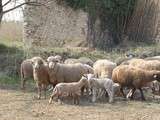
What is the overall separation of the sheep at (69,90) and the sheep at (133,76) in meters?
1.43

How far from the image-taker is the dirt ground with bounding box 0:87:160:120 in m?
11.0

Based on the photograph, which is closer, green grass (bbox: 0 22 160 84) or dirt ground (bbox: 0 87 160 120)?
dirt ground (bbox: 0 87 160 120)

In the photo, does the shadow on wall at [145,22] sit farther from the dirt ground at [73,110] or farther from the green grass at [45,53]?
the dirt ground at [73,110]

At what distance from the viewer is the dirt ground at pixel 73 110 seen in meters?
11.0

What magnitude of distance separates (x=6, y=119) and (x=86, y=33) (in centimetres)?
1323

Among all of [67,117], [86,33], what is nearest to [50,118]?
[67,117]

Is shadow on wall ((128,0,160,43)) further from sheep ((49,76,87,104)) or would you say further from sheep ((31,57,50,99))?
sheep ((49,76,87,104))

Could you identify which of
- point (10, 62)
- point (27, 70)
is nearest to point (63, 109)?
point (27, 70)

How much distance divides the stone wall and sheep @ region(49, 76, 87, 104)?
36.0 feet

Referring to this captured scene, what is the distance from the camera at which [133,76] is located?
13.6 m

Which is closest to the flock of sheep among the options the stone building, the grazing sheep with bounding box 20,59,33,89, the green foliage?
the grazing sheep with bounding box 20,59,33,89

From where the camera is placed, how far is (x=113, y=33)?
2481cm

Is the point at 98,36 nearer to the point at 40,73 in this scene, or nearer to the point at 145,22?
the point at 145,22

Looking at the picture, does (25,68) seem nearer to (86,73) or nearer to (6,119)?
(86,73)
